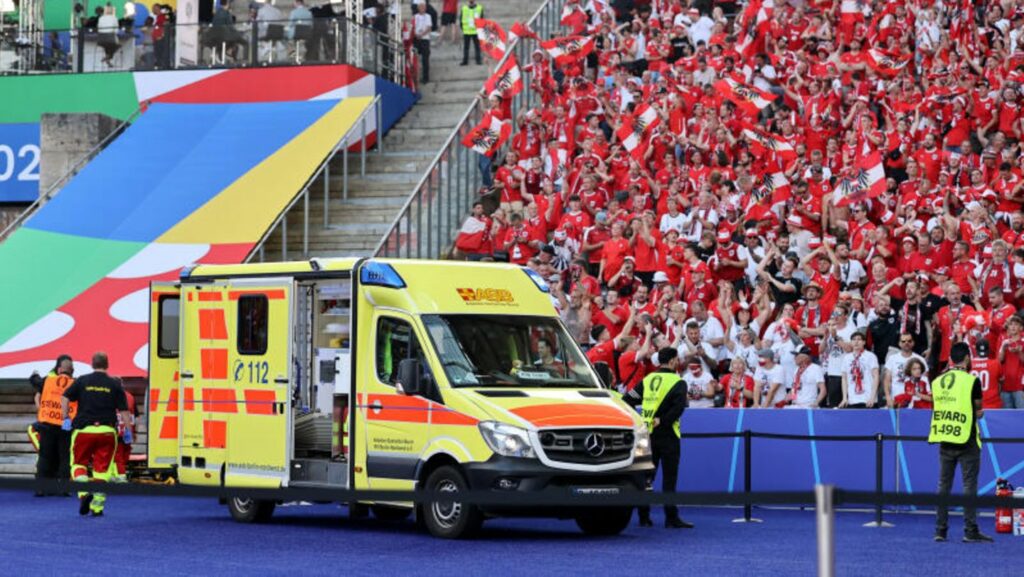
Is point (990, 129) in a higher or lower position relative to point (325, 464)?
higher

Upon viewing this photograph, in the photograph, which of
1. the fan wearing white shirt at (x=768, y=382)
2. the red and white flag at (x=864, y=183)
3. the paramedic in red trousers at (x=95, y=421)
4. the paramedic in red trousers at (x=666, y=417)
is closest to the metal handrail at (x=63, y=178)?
the paramedic in red trousers at (x=95, y=421)

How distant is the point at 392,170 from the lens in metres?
30.6

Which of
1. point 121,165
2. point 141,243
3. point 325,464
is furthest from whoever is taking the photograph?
point 121,165

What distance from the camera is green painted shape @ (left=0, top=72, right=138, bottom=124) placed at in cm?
3375

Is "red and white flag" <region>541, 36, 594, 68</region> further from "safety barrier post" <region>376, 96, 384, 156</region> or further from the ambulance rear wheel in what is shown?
the ambulance rear wheel

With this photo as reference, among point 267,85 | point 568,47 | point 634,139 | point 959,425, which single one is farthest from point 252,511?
point 267,85

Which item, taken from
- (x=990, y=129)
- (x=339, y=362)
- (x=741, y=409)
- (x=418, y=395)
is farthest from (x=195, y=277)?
(x=990, y=129)

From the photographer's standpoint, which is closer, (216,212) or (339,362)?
(339,362)

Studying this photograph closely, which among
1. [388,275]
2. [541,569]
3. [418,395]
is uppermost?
[388,275]

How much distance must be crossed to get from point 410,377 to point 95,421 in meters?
4.47

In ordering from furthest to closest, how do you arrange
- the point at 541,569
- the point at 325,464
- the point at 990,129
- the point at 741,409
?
1. the point at 990,129
2. the point at 741,409
3. the point at 325,464
4. the point at 541,569

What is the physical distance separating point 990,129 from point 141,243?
1334cm

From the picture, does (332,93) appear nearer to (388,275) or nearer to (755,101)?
(755,101)

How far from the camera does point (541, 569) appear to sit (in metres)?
14.1
